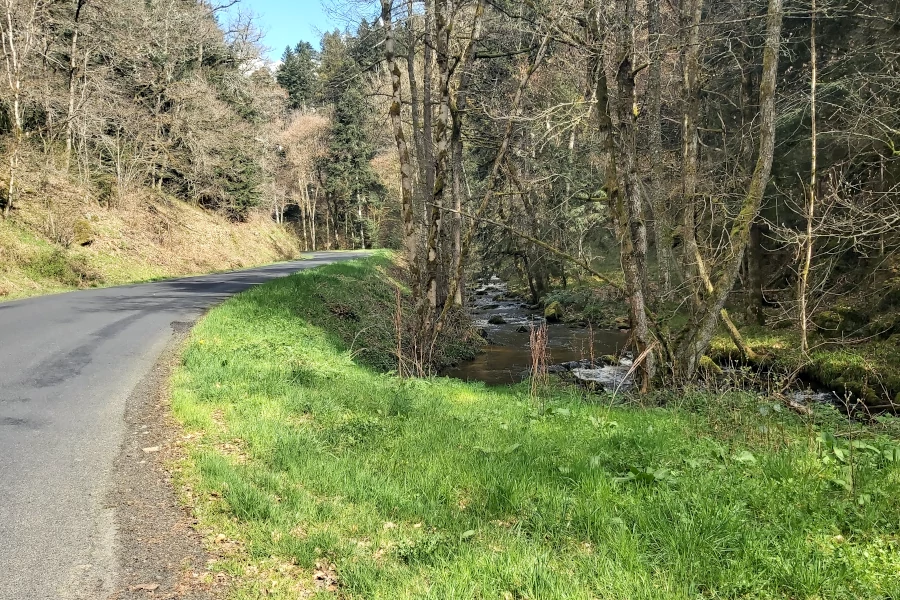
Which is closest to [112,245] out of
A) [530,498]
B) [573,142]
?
[573,142]

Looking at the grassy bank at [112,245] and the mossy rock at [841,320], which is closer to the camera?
the mossy rock at [841,320]

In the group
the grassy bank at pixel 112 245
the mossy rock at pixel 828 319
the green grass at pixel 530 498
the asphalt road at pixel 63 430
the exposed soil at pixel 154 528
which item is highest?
the grassy bank at pixel 112 245

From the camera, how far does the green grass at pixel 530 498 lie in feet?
10.2

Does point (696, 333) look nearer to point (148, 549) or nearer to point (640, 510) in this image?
point (640, 510)

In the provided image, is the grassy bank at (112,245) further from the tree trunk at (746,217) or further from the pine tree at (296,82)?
the pine tree at (296,82)

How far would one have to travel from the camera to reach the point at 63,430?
17.8 feet

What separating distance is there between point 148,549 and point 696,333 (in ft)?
27.5

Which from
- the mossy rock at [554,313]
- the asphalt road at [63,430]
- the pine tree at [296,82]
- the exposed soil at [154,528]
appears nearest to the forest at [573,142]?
the mossy rock at [554,313]

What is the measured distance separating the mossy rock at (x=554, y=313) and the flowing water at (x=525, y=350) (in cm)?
49

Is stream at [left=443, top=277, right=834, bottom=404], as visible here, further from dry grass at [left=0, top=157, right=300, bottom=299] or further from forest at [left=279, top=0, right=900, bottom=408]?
dry grass at [left=0, top=157, right=300, bottom=299]

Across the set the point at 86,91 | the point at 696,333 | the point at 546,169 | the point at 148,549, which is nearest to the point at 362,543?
the point at 148,549

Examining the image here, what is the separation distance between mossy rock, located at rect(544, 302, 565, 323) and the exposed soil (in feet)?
56.8

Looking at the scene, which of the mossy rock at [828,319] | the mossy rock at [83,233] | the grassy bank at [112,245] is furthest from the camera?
the mossy rock at [83,233]

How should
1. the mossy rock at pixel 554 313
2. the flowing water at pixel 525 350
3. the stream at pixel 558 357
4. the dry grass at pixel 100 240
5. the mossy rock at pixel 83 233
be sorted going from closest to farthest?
1. the stream at pixel 558 357
2. the flowing water at pixel 525 350
3. the dry grass at pixel 100 240
4. the mossy rock at pixel 83 233
5. the mossy rock at pixel 554 313
